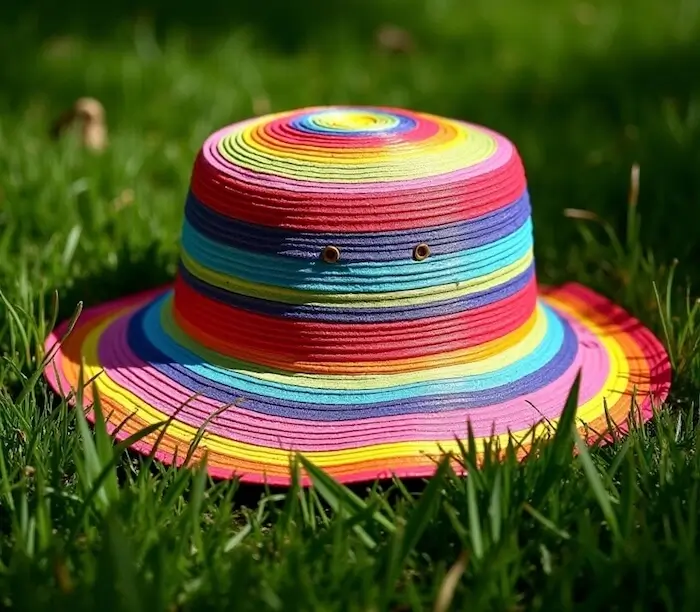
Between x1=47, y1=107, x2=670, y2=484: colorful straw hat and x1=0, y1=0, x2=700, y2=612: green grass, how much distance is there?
9 centimetres

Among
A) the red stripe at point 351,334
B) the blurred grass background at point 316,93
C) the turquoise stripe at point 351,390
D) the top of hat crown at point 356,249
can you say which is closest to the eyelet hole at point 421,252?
the top of hat crown at point 356,249

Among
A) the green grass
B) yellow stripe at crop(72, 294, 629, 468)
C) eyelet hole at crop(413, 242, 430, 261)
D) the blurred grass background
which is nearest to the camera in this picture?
the green grass

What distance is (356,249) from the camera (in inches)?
66.2

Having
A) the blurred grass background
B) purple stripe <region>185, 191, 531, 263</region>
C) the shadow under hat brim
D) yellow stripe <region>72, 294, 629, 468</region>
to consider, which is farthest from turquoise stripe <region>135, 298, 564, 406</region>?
the blurred grass background

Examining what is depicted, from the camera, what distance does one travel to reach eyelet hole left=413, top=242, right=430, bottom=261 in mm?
1694

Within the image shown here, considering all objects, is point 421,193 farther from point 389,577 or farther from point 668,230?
point 668,230

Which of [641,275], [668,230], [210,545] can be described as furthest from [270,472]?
[668,230]

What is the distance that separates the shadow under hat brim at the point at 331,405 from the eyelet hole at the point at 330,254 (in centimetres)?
20

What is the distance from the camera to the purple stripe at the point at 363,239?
1.68 meters

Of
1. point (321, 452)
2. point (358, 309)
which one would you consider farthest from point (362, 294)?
point (321, 452)

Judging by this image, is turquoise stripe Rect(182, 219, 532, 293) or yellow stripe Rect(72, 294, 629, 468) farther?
turquoise stripe Rect(182, 219, 532, 293)

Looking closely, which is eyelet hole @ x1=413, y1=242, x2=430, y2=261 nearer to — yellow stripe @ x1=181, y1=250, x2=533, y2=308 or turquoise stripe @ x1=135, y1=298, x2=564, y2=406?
yellow stripe @ x1=181, y1=250, x2=533, y2=308

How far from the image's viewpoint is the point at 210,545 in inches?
54.2

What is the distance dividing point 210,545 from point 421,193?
656mm
